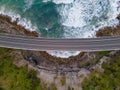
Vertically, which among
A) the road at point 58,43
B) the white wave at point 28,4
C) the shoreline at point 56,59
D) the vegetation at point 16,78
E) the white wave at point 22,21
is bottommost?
the vegetation at point 16,78

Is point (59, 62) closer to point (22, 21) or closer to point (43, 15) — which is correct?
point (43, 15)

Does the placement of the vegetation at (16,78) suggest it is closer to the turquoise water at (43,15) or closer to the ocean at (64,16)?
the ocean at (64,16)

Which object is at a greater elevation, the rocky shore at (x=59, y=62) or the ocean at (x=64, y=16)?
the ocean at (x=64, y=16)

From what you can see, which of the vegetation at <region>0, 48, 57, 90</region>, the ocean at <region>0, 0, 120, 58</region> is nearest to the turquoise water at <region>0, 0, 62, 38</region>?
the ocean at <region>0, 0, 120, 58</region>

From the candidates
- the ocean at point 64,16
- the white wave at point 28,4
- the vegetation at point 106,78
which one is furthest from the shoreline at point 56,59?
the white wave at point 28,4

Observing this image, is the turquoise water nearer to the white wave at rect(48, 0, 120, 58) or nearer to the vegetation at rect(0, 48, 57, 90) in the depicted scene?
the white wave at rect(48, 0, 120, 58)

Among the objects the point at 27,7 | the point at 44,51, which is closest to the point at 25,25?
the point at 27,7

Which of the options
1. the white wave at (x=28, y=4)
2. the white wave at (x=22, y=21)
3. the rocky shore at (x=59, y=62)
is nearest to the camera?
the rocky shore at (x=59, y=62)
